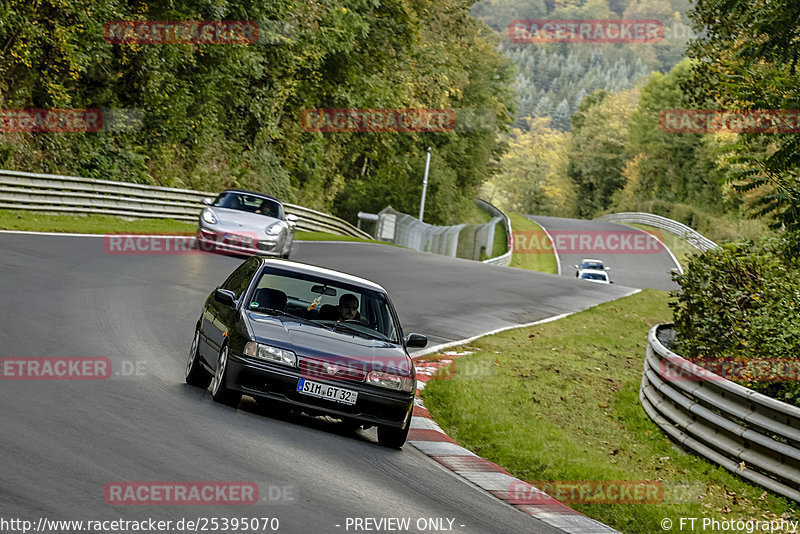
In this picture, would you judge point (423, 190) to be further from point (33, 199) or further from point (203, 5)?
point (33, 199)

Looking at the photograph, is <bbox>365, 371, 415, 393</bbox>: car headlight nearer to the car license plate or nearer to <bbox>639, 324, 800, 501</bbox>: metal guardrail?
the car license plate

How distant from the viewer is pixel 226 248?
74.0 ft

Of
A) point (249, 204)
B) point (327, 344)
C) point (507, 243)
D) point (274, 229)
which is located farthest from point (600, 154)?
point (327, 344)

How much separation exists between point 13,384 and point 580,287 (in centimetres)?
A: 2425

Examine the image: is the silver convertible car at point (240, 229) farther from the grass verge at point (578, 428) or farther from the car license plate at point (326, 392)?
the car license plate at point (326, 392)

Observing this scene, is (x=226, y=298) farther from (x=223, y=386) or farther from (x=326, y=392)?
(x=326, y=392)

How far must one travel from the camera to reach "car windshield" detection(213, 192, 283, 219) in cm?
2331

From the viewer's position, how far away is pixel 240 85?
133 ft

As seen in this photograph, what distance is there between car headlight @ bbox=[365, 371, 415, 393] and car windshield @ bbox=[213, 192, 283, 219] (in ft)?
49.2

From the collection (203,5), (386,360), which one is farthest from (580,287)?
(386,360)

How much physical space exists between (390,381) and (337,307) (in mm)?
1242

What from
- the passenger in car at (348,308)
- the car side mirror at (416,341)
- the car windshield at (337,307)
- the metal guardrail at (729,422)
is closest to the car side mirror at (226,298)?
the car windshield at (337,307)

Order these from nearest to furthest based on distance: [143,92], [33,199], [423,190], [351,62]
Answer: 1. [33,199]
2. [143,92]
3. [351,62]
4. [423,190]

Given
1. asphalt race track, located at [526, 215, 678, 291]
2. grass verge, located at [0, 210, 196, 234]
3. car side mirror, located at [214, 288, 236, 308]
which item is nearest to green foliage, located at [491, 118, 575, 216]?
asphalt race track, located at [526, 215, 678, 291]
